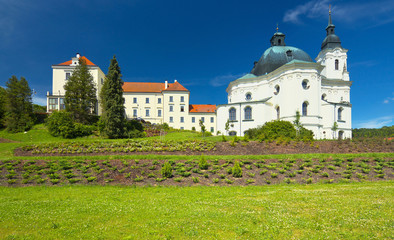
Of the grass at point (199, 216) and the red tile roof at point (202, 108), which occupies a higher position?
the red tile roof at point (202, 108)

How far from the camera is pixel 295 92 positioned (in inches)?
1272

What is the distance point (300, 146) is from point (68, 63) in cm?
4486

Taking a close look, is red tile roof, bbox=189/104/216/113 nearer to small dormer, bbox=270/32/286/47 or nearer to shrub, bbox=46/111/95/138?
small dormer, bbox=270/32/286/47

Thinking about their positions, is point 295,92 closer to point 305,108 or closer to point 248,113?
point 305,108

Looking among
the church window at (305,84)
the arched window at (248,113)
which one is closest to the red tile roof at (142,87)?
the arched window at (248,113)

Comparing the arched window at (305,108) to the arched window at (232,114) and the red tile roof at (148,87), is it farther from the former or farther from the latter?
the red tile roof at (148,87)

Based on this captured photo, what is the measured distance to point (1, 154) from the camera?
1700 centimetres

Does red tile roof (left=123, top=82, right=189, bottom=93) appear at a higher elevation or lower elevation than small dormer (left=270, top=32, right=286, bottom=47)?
lower

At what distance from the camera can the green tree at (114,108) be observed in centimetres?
2761

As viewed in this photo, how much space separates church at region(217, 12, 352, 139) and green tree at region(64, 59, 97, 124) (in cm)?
2378

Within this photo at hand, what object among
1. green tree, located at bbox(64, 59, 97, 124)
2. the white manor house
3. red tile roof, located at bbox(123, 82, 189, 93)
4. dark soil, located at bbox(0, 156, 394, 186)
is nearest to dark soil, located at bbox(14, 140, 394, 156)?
dark soil, located at bbox(0, 156, 394, 186)

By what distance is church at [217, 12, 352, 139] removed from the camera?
32.2 meters

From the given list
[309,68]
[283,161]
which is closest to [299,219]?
[283,161]

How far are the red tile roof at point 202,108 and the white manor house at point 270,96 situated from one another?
192 mm
